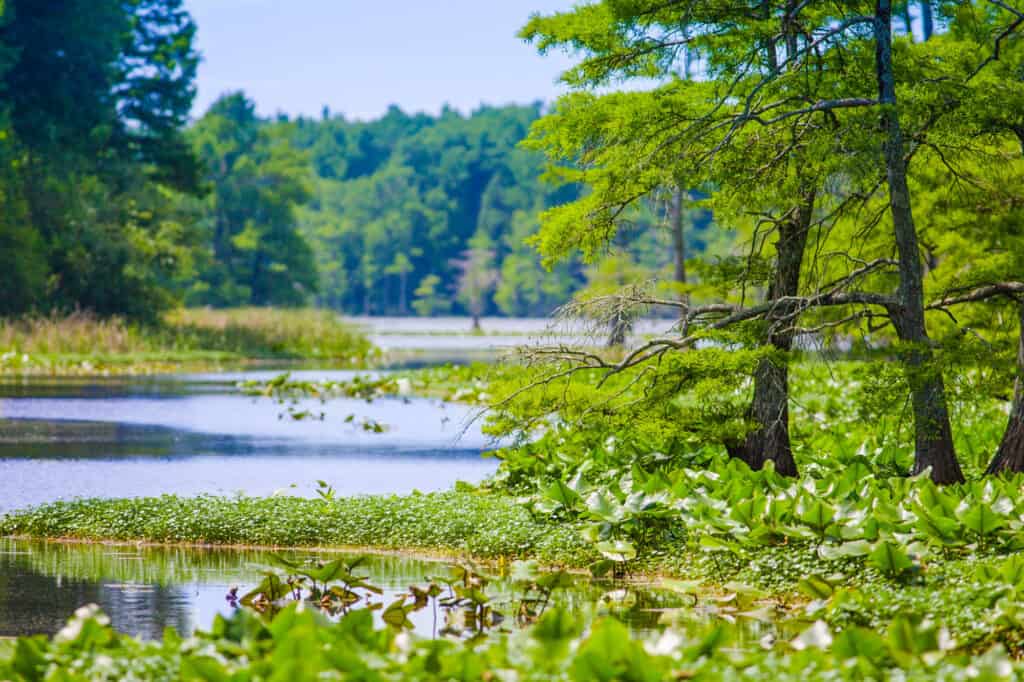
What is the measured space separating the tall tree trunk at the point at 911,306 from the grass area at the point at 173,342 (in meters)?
26.5

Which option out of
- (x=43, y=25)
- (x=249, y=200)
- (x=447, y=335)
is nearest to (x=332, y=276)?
(x=447, y=335)

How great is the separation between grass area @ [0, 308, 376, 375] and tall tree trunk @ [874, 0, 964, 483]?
26536 mm

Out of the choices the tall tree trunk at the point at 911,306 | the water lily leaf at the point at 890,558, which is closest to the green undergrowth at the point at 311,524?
the water lily leaf at the point at 890,558

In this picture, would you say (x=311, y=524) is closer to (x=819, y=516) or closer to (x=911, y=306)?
(x=819, y=516)

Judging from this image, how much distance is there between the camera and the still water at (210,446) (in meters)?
14.0

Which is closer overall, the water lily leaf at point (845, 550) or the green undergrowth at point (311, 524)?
the water lily leaf at point (845, 550)

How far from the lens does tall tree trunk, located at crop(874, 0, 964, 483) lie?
10.5 metres

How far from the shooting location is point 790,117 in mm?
11156

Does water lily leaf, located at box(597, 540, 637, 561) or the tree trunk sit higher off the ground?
the tree trunk

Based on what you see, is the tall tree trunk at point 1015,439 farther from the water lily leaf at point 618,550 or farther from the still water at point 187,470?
the still water at point 187,470

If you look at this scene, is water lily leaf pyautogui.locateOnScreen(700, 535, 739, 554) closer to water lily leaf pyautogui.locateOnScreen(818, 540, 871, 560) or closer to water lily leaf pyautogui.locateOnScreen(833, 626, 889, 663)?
water lily leaf pyautogui.locateOnScreen(818, 540, 871, 560)

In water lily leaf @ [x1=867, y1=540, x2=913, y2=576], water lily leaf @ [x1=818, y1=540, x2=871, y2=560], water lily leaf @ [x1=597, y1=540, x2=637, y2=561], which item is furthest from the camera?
water lily leaf @ [x1=597, y1=540, x2=637, y2=561]

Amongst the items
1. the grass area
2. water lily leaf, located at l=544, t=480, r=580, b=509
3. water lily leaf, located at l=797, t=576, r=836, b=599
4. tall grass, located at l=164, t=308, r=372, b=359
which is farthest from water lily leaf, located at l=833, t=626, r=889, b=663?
tall grass, located at l=164, t=308, r=372, b=359

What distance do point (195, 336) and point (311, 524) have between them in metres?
33.4
